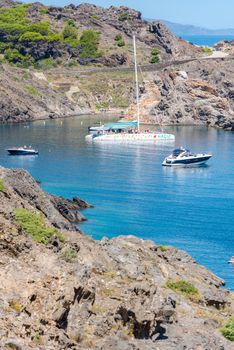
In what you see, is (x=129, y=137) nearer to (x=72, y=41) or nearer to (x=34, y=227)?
(x=72, y=41)

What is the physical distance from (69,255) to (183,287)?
6430mm

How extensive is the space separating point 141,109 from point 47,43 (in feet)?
131

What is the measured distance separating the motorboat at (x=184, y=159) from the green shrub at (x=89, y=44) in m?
88.1

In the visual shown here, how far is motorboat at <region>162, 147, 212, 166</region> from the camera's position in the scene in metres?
97.9

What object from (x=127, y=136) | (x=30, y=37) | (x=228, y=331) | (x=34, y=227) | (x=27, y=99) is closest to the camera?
(x=34, y=227)

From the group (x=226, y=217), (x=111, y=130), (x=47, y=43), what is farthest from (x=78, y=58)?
(x=226, y=217)

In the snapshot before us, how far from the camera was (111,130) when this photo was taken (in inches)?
5148

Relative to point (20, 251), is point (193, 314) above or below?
below

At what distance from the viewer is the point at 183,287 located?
92.7 feet

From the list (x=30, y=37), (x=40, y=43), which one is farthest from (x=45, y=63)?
(x=30, y=37)

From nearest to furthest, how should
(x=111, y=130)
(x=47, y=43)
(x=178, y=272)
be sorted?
1. (x=178, y=272)
2. (x=111, y=130)
3. (x=47, y=43)

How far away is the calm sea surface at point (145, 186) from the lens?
196 feet

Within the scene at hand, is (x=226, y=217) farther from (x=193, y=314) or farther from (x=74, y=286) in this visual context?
(x=74, y=286)

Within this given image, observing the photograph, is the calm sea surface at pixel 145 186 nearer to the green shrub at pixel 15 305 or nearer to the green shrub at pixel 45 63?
the green shrub at pixel 15 305
